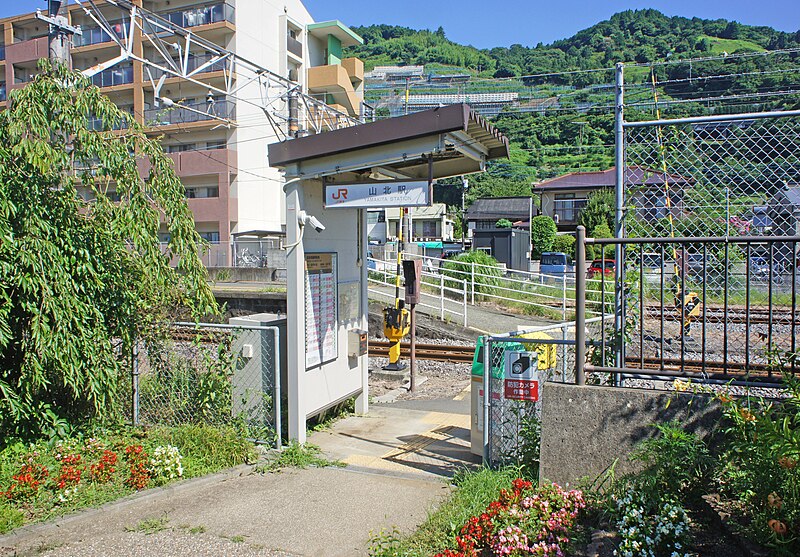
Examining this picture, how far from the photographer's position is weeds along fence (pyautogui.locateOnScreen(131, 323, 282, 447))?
718cm

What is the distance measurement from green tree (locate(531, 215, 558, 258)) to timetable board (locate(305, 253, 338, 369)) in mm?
37320

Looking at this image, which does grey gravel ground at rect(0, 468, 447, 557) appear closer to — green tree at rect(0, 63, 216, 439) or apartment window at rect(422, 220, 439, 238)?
green tree at rect(0, 63, 216, 439)

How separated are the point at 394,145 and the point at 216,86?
33984mm

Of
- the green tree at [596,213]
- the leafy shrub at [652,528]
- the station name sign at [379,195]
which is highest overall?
the green tree at [596,213]

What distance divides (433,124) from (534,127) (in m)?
95.5

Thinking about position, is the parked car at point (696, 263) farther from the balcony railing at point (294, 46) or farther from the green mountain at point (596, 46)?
the green mountain at point (596, 46)

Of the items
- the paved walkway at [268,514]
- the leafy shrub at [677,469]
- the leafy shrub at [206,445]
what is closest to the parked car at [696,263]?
the leafy shrub at [677,469]

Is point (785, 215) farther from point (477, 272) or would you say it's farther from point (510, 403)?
point (477, 272)

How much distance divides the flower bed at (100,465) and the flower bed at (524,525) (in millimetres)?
2908

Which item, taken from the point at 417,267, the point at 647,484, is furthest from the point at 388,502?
the point at 417,267

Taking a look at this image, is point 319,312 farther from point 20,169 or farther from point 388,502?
point 20,169

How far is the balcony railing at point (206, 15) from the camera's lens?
35578mm

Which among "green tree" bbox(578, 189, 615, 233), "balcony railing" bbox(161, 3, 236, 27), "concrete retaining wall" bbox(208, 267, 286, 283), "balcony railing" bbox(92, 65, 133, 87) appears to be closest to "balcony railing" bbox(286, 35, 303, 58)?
"balcony railing" bbox(161, 3, 236, 27)

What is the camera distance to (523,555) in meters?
4.07
